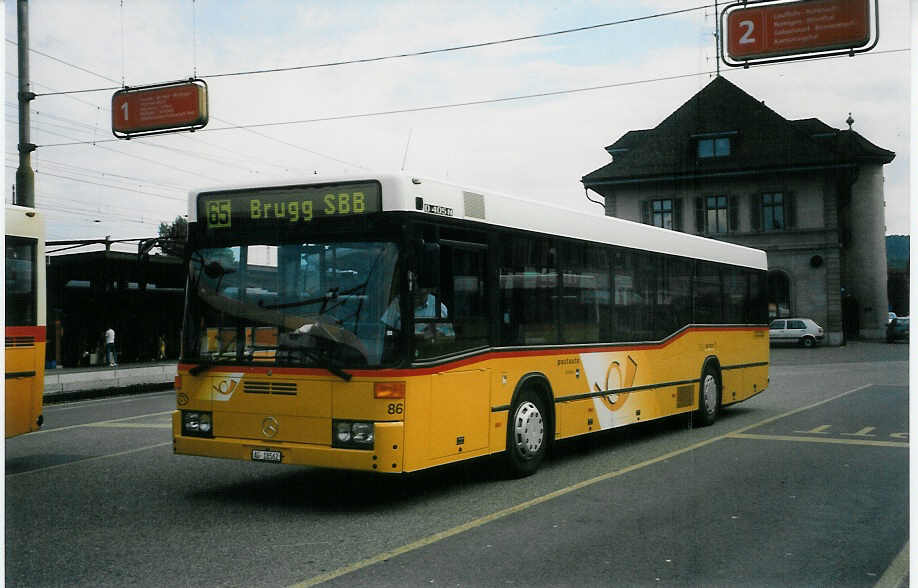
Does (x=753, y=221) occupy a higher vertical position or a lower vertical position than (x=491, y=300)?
higher

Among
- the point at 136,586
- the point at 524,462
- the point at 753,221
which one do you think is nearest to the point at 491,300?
the point at 524,462

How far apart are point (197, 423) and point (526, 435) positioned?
3.14m

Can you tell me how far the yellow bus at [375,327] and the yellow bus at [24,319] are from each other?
2584mm

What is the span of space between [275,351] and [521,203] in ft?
10.0

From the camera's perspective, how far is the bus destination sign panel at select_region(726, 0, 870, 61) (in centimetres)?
848

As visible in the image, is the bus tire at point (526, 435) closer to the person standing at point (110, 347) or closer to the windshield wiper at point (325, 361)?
the windshield wiper at point (325, 361)

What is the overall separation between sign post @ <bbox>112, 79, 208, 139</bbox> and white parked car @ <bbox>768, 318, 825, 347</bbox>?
38.9m

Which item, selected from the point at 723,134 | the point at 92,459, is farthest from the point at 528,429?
the point at 723,134

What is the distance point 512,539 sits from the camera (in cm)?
669

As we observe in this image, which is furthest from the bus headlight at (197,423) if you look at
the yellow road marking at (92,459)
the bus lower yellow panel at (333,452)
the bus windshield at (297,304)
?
the yellow road marking at (92,459)

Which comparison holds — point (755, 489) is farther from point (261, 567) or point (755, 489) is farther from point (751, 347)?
point (751, 347)

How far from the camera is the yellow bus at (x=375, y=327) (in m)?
7.72

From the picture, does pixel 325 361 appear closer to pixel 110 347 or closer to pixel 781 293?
pixel 110 347

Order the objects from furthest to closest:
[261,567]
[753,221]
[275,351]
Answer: [753,221]
[275,351]
[261,567]
